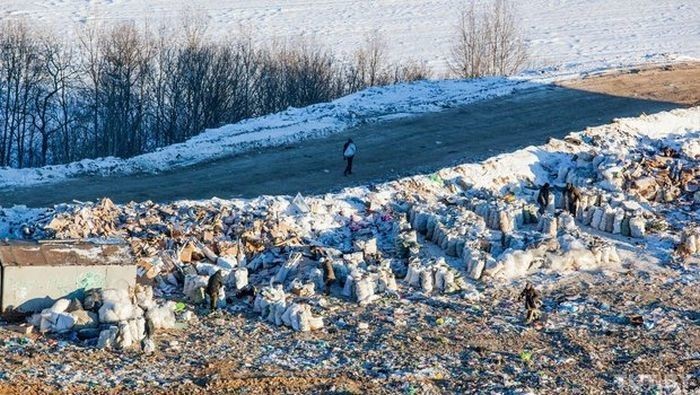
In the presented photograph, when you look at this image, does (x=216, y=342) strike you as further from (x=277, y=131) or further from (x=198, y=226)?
(x=277, y=131)

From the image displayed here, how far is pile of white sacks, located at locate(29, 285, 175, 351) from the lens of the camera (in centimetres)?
1538

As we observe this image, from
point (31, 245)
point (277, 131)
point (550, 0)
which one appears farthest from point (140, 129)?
point (550, 0)

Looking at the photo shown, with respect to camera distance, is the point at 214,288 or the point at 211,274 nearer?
the point at 214,288

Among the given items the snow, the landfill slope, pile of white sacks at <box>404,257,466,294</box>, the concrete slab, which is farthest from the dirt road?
the snow

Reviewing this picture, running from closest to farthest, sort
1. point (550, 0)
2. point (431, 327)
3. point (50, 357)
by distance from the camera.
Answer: point (50, 357) < point (431, 327) < point (550, 0)

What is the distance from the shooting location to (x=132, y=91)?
38.3 meters

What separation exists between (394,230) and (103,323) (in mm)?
5909

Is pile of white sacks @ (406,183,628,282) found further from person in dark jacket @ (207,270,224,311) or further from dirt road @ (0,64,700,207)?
person in dark jacket @ (207,270,224,311)

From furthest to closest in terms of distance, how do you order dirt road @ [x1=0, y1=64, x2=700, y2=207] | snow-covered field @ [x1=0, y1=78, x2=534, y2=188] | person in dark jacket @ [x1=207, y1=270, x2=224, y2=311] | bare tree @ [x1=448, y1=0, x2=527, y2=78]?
bare tree @ [x1=448, y1=0, x2=527, y2=78] → snow-covered field @ [x1=0, y1=78, x2=534, y2=188] → dirt road @ [x1=0, y1=64, x2=700, y2=207] → person in dark jacket @ [x1=207, y1=270, x2=224, y2=311]

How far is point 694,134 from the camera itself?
26.7m

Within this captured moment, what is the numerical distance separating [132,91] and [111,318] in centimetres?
2330

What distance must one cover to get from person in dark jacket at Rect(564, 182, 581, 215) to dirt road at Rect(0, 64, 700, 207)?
313cm

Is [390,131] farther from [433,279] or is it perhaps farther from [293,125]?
[433,279]

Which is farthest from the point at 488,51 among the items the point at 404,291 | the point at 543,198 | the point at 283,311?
the point at 283,311
